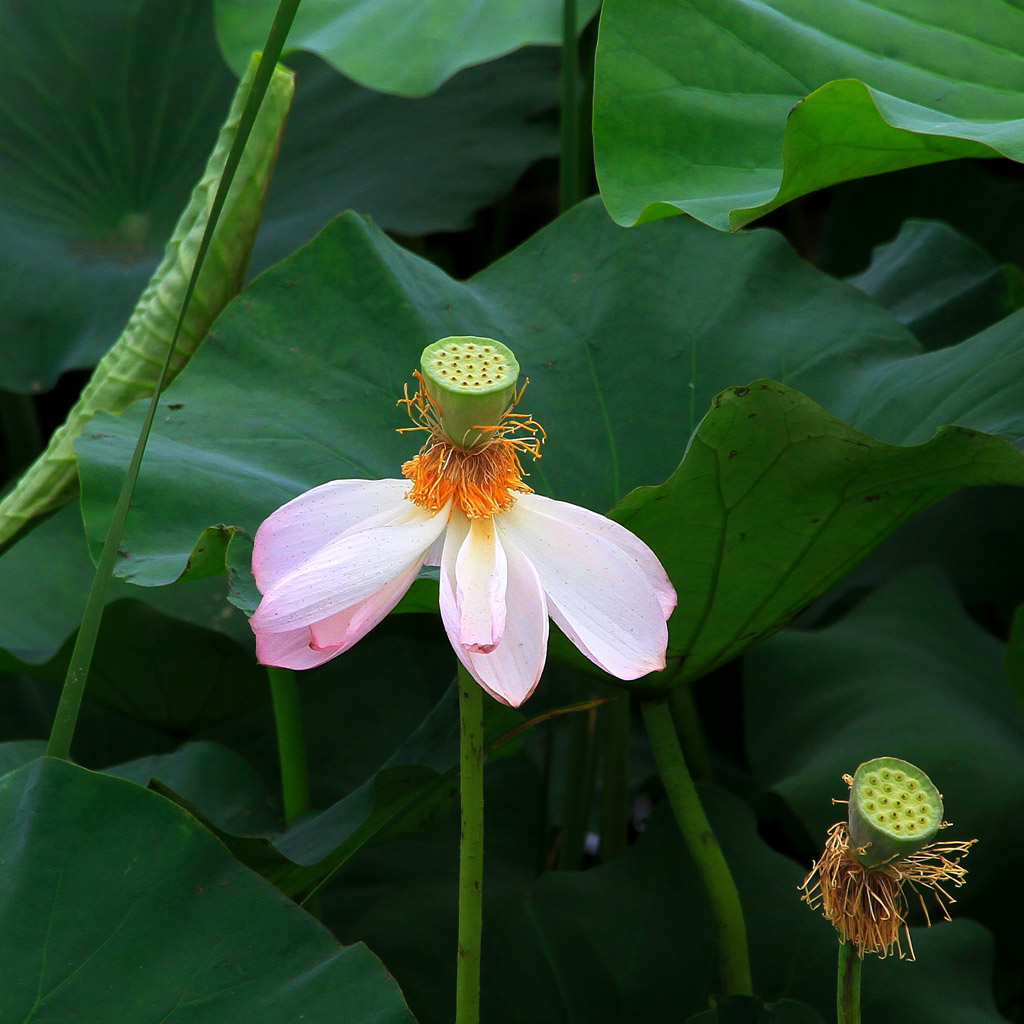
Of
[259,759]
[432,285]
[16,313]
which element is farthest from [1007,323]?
[16,313]

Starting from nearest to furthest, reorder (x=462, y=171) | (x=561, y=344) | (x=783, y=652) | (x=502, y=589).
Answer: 1. (x=502, y=589)
2. (x=561, y=344)
3. (x=783, y=652)
4. (x=462, y=171)

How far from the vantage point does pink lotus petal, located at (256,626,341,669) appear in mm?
488

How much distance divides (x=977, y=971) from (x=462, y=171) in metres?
1.11

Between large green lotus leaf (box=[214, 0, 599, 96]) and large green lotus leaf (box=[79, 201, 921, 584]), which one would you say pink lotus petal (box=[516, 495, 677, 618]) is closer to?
large green lotus leaf (box=[79, 201, 921, 584])

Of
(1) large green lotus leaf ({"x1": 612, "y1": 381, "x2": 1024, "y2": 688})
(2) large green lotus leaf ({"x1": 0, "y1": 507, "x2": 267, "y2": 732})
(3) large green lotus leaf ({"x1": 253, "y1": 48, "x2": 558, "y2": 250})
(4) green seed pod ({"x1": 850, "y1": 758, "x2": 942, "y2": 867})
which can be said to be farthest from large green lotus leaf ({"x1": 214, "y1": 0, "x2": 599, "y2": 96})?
(4) green seed pod ({"x1": 850, "y1": 758, "x2": 942, "y2": 867})

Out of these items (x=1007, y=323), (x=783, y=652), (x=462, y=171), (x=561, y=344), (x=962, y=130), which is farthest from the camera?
(x=462, y=171)

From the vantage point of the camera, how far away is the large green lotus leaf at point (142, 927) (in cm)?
59

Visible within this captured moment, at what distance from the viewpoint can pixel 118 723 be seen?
1227 mm

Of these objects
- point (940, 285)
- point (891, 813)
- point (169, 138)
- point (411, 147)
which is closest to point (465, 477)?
point (891, 813)

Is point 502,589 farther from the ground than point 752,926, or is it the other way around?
point 502,589

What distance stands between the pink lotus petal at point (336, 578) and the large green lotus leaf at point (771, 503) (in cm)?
20

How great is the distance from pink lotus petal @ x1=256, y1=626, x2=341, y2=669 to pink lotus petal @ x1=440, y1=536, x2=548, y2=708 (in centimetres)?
7

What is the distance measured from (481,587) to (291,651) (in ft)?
0.31

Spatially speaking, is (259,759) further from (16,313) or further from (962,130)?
(962,130)
